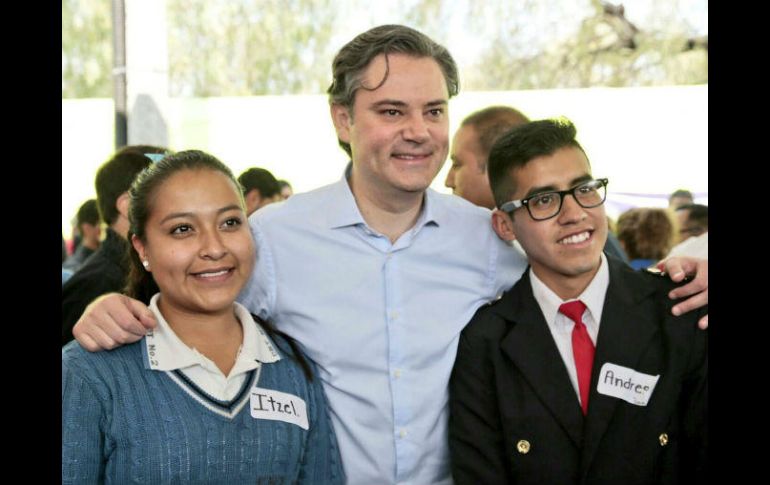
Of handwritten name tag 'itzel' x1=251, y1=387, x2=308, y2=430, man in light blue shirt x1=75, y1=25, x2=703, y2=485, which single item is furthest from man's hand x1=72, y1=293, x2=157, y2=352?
man in light blue shirt x1=75, y1=25, x2=703, y2=485

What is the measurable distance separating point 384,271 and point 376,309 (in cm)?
11

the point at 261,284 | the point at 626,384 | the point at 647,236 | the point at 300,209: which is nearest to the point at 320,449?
the point at 261,284

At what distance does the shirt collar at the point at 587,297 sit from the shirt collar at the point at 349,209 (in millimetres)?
351

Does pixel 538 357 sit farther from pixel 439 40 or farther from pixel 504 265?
pixel 439 40

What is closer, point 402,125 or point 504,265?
point 402,125

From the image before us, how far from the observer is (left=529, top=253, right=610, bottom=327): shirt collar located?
2361 millimetres

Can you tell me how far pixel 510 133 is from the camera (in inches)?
99.6

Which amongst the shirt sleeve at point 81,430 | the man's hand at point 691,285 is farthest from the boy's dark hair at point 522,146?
the shirt sleeve at point 81,430

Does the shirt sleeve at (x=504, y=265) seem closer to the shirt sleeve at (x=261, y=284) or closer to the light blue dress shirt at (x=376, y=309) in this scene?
the light blue dress shirt at (x=376, y=309)

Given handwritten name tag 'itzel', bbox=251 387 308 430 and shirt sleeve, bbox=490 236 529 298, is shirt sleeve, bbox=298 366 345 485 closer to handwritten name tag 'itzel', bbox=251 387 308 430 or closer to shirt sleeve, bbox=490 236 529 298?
handwritten name tag 'itzel', bbox=251 387 308 430

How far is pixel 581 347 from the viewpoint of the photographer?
2.33 metres
